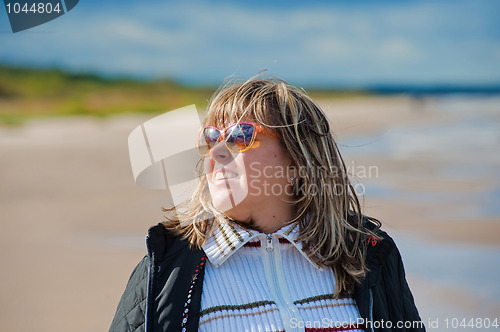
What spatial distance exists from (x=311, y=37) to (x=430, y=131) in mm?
23134

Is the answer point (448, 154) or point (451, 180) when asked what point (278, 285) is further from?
point (448, 154)

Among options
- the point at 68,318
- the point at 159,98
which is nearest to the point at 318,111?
the point at 68,318

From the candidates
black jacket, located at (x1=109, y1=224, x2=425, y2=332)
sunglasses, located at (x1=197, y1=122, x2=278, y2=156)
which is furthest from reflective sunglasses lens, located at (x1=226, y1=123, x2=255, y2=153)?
black jacket, located at (x1=109, y1=224, x2=425, y2=332)

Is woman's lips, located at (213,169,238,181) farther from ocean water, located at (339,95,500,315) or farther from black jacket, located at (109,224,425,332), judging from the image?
ocean water, located at (339,95,500,315)

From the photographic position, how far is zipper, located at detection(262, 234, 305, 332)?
227cm

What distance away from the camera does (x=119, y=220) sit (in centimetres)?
723

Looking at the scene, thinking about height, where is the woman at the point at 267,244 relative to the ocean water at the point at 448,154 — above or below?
above

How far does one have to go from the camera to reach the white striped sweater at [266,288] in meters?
2.25

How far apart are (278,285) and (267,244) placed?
17cm

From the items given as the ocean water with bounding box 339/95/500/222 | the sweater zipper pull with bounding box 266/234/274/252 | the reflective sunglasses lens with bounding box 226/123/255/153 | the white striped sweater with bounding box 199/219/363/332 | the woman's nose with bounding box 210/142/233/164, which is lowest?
the ocean water with bounding box 339/95/500/222

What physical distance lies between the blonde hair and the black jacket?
0.07m

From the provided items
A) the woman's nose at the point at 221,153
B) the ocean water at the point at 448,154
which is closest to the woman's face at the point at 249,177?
the woman's nose at the point at 221,153

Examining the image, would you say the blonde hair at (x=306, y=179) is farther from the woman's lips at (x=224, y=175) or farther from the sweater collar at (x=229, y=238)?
the woman's lips at (x=224, y=175)

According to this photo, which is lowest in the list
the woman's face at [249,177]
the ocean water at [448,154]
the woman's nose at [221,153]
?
the ocean water at [448,154]
